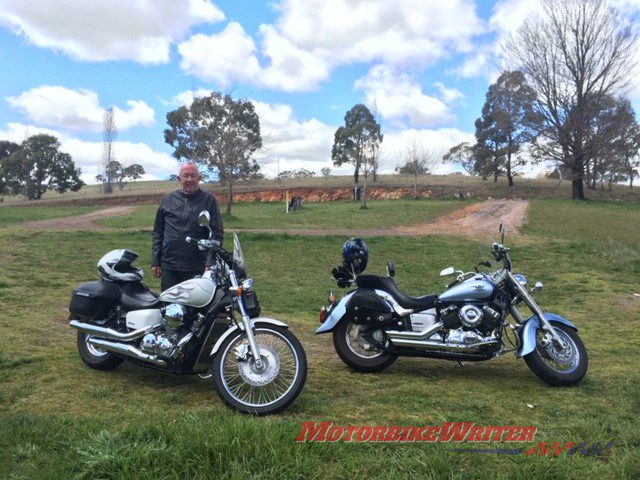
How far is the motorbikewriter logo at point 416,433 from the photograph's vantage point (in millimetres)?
2939

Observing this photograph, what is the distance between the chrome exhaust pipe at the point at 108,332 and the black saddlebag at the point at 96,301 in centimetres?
10

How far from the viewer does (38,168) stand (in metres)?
58.6

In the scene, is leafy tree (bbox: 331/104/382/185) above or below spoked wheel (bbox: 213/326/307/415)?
above

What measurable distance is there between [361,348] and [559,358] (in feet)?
5.86

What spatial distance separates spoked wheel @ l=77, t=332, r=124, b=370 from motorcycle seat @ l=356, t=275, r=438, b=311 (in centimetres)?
237

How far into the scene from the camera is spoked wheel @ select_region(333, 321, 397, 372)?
4566 millimetres

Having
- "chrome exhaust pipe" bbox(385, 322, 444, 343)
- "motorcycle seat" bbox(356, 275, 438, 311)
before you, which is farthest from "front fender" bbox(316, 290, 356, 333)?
"chrome exhaust pipe" bbox(385, 322, 444, 343)

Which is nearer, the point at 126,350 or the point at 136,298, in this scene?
the point at 126,350

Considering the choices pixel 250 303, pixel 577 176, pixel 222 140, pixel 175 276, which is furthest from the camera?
pixel 577 176

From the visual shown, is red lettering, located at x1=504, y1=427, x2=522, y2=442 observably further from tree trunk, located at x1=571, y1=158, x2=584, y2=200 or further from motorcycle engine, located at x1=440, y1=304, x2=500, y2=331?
tree trunk, located at x1=571, y1=158, x2=584, y2=200

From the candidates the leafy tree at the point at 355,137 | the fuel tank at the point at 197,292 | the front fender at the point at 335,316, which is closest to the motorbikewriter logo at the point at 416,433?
the fuel tank at the point at 197,292

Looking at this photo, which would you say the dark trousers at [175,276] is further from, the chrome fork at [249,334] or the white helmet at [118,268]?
the chrome fork at [249,334]

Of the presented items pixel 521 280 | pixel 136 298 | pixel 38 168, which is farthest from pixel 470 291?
pixel 38 168

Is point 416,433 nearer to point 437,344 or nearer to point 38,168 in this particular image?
point 437,344
